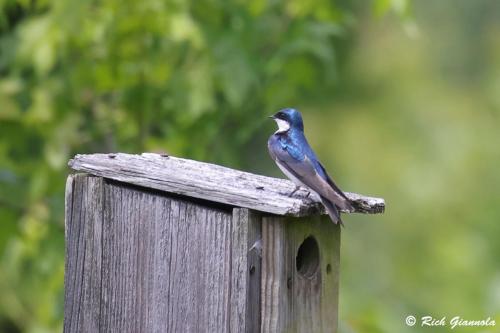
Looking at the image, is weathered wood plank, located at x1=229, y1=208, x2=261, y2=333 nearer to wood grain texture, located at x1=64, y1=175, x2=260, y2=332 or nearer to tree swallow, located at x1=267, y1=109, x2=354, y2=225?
wood grain texture, located at x1=64, y1=175, x2=260, y2=332

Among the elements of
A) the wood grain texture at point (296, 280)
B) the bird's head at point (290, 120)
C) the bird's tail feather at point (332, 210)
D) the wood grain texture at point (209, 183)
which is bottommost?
the wood grain texture at point (296, 280)

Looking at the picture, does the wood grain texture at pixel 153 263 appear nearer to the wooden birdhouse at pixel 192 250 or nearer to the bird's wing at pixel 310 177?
the wooden birdhouse at pixel 192 250

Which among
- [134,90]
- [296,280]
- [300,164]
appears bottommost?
[296,280]

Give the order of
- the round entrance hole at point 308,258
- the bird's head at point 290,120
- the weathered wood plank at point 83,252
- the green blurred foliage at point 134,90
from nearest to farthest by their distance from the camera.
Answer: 1. the round entrance hole at point 308,258
2. the weathered wood plank at point 83,252
3. the bird's head at point 290,120
4. the green blurred foliage at point 134,90

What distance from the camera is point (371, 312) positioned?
321 cm

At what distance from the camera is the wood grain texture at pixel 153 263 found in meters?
2.29

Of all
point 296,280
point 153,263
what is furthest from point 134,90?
point 296,280

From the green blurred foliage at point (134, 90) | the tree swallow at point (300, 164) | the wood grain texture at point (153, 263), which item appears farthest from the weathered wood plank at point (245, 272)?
the green blurred foliage at point (134, 90)

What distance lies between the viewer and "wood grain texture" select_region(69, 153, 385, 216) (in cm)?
222

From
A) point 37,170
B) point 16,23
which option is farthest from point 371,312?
point 16,23

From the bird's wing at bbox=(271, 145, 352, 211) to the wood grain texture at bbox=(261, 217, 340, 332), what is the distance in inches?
3.9

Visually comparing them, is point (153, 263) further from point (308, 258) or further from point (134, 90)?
point (134, 90)

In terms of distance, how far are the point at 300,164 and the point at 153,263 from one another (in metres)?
0.46

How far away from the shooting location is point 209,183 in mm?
2322
